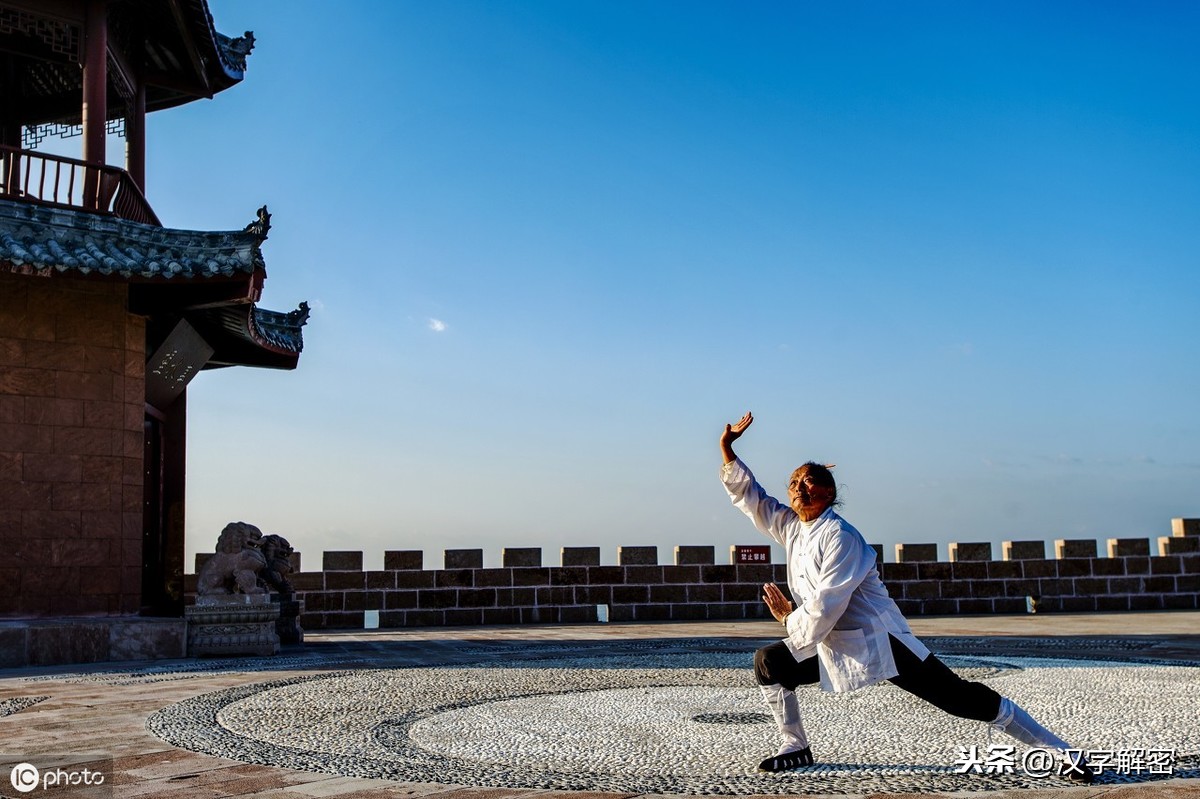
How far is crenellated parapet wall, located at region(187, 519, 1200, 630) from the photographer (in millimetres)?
15812

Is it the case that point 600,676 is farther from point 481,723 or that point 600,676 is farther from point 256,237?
point 256,237

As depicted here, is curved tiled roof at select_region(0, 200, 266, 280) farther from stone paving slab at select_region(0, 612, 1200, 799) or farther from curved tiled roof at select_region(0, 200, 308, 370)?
stone paving slab at select_region(0, 612, 1200, 799)

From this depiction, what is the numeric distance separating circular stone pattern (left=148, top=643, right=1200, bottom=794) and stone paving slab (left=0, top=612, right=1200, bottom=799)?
Result: 191 millimetres

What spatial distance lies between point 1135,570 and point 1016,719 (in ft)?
A: 49.4

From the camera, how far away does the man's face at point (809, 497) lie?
4.21 m

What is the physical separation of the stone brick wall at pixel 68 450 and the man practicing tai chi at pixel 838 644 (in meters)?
8.31

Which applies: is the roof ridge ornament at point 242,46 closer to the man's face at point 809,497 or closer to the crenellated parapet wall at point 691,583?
the crenellated parapet wall at point 691,583

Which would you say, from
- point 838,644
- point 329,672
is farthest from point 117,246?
point 838,644

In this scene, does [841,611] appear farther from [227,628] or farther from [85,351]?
[85,351]

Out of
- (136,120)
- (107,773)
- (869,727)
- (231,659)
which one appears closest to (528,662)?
(231,659)

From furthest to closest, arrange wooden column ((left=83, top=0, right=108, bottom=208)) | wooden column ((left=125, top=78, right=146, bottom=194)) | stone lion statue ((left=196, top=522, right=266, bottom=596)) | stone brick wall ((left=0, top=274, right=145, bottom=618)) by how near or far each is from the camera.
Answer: wooden column ((left=125, top=78, right=146, bottom=194)), wooden column ((left=83, top=0, right=108, bottom=208)), stone lion statue ((left=196, top=522, right=266, bottom=596)), stone brick wall ((left=0, top=274, right=145, bottom=618))

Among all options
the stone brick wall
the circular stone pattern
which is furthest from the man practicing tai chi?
the stone brick wall

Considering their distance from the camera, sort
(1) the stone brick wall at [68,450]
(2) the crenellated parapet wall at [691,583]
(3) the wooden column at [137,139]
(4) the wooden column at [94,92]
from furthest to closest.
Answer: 1. (2) the crenellated parapet wall at [691,583]
2. (3) the wooden column at [137,139]
3. (4) the wooden column at [94,92]
4. (1) the stone brick wall at [68,450]

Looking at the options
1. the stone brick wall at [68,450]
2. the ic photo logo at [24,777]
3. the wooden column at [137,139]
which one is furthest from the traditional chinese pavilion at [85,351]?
the ic photo logo at [24,777]
